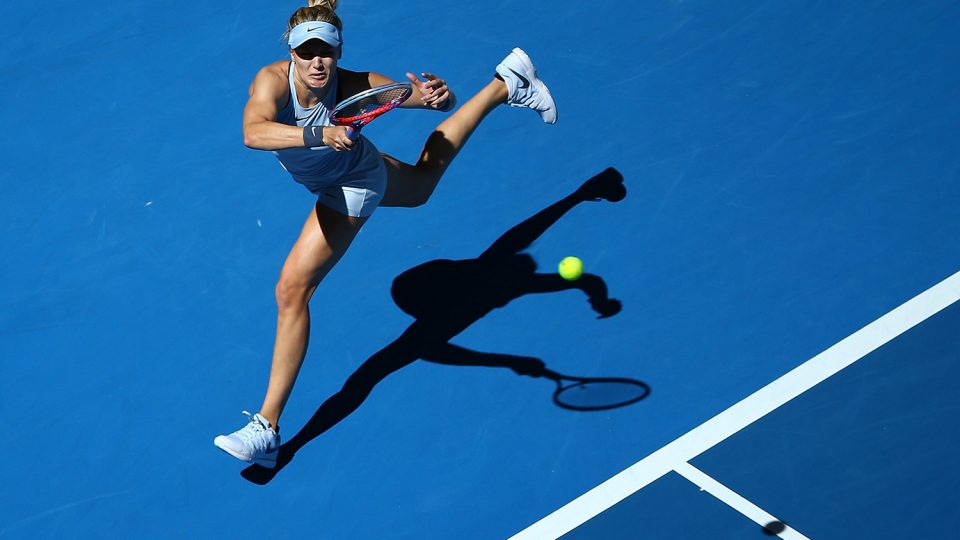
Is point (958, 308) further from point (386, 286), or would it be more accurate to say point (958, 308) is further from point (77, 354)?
point (77, 354)

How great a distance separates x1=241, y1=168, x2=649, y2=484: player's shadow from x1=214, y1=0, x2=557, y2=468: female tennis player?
39 centimetres

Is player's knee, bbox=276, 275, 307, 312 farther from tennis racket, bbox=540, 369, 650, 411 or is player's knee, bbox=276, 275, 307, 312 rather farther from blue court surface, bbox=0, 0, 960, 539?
tennis racket, bbox=540, 369, 650, 411

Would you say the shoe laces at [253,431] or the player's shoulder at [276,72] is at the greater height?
the player's shoulder at [276,72]

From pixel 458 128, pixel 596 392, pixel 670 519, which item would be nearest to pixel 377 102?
pixel 458 128

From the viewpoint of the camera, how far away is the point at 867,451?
5.15 m

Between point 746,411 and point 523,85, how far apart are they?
2103 mm

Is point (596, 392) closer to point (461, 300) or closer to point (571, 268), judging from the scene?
point (571, 268)

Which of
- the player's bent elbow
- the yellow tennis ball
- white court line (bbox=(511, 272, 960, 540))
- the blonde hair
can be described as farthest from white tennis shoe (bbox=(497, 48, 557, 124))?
white court line (bbox=(511, 272, 960, 540))

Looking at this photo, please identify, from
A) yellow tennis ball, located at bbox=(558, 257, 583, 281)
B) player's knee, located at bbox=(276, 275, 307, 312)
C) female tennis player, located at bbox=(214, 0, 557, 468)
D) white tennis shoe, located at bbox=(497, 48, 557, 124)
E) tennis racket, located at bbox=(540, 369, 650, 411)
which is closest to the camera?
female tennis player, located at bbox=(214, 0, 557, 468)

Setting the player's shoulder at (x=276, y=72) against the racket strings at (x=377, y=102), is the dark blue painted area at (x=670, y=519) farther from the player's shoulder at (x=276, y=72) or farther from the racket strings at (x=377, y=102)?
the player's shoulder at (x=276, y=72)

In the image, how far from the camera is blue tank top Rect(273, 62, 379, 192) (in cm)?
489

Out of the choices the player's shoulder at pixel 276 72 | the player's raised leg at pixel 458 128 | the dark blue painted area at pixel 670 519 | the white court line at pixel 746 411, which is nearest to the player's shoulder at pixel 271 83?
the player's shoulder at pixel 276 72

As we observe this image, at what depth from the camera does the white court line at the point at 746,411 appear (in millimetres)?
5059

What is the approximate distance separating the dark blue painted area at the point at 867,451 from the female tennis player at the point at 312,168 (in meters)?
1.93
